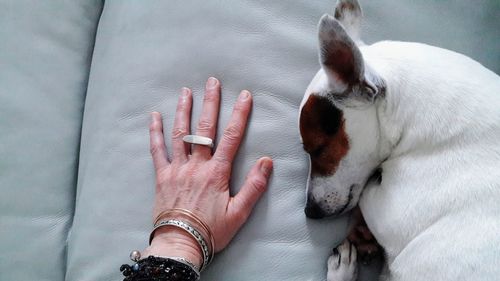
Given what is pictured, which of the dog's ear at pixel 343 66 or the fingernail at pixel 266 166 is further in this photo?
the fingernail at pixel 266 166

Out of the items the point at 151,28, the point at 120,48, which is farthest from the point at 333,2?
the point at 120,48

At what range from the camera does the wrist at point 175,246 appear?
1132mm

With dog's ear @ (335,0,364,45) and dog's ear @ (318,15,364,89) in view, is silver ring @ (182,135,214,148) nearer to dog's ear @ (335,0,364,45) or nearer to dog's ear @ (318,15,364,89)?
dog's ear @ (318,15,364,89)

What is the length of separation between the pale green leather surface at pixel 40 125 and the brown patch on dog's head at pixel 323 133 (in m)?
0.76

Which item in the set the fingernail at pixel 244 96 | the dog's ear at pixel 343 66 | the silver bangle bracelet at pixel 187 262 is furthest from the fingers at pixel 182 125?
the dog's ear at pixel 343 66

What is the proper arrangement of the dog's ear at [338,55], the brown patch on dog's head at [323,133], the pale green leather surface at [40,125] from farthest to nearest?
the pale green leather surface at [40,125] < the brown patch on dog's head at [323,133] < the dog's ear at [338,55]

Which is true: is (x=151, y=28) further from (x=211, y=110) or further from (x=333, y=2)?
(x=333, y=2)

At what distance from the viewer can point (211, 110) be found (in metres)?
1.28

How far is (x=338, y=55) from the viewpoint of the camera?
1.03 meters

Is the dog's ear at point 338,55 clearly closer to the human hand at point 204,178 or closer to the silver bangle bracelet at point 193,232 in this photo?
the human hand at point 204,178

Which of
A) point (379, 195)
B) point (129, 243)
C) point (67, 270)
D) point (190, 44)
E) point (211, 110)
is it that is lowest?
point (67, 270)

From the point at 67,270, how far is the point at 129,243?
0.24m

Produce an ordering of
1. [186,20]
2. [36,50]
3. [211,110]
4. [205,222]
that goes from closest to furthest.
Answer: [205,222]
[211,110]
[186,20]
[36,50]

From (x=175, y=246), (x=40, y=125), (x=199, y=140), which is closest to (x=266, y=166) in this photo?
Answer: (x=199, y=140)
